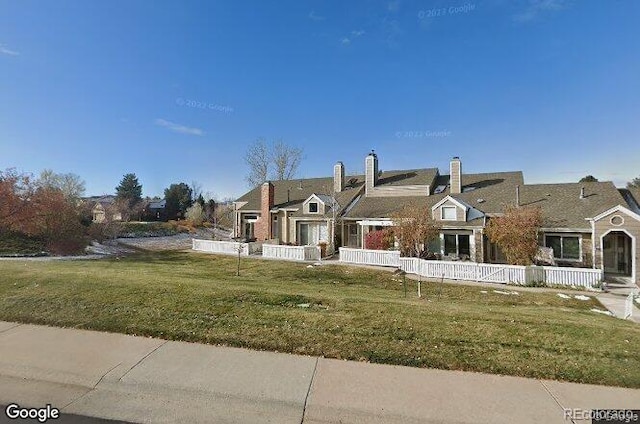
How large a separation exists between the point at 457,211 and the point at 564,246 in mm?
5663

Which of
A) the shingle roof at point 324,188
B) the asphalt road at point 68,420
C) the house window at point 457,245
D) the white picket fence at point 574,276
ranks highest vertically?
the shingle roof at point 324,188

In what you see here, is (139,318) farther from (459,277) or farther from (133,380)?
(459,277)

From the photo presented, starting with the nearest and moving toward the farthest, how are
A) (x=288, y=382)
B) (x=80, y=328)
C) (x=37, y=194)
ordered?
(x=288, y=382) → (x=80, y=328) → (x=37, y=194)

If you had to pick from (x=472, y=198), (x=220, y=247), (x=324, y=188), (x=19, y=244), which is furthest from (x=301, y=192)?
(x=19, y=244)

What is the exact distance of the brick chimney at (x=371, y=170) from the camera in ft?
86.0

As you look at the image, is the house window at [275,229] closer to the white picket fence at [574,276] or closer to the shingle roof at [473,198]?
the shingle roof at [473,198]

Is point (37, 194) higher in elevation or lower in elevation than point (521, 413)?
higher

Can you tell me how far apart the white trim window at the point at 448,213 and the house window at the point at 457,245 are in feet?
3.47

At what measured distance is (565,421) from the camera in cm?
330

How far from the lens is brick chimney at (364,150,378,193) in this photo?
86.0ft

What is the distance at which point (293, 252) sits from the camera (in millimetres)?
20781

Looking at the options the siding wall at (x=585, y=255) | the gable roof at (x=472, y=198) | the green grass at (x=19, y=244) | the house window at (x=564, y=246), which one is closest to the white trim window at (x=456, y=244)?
the gable roof at (x=472, y=198)

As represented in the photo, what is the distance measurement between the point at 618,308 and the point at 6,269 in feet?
67.2

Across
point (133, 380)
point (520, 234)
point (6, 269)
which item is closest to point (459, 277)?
point (520, 234)
